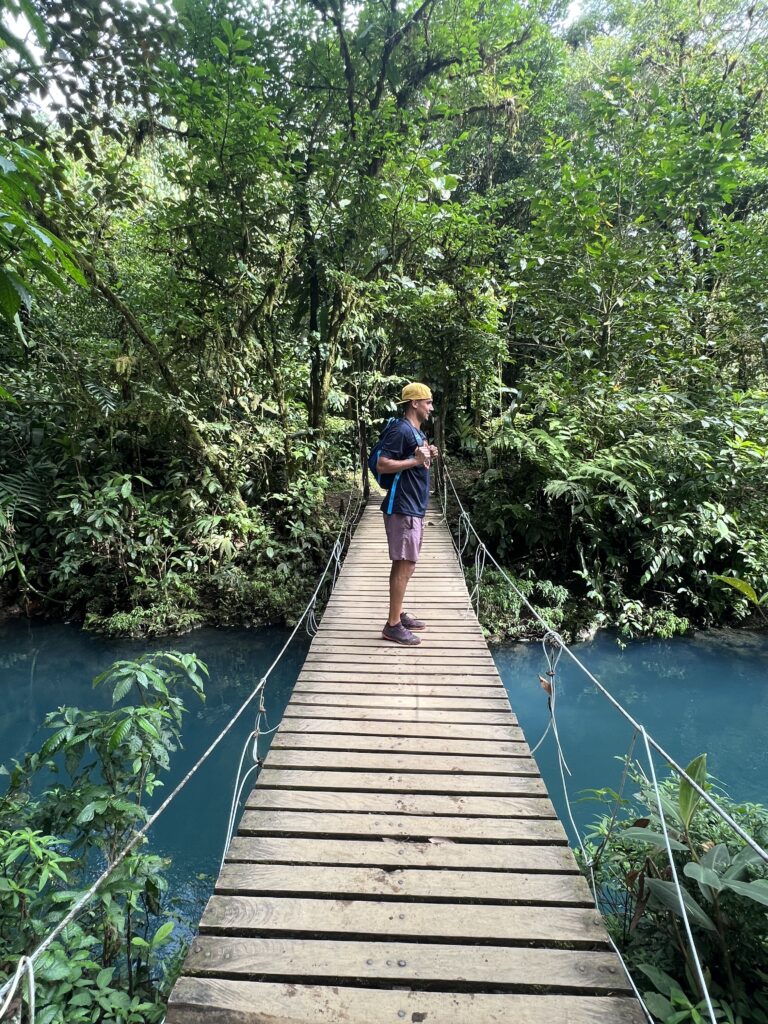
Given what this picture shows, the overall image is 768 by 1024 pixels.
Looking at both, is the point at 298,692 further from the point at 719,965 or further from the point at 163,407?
the point at 163,407

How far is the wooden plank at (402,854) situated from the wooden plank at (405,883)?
0.8 inches

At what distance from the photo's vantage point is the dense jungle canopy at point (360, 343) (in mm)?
5359

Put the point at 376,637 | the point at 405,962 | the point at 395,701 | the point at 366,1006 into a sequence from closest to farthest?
1. the point at 366,1006
2. the point at 405,962
3. the point at 395,701
4. the point at 376,637

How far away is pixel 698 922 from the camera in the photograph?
5.65 feet

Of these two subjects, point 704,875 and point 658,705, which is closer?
point 704,875

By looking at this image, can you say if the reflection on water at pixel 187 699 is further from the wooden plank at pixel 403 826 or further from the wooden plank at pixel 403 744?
the wooden plank at pixel 403 826

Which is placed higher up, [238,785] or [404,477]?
[404,477]

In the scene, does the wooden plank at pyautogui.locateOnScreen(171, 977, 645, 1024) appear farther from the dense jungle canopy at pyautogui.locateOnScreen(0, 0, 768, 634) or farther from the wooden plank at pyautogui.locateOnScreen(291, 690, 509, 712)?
the dense jungle canopy at pyautogui.locateOnScreen(0, 0, 768, 634)

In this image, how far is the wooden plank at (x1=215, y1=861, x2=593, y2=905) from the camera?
1.54 m

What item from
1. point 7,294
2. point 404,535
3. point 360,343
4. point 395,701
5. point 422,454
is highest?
point 360,343

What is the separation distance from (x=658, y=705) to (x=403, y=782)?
3826 mm

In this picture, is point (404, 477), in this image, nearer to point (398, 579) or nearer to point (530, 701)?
point (398, 579)

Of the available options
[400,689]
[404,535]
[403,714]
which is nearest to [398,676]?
[400,689]

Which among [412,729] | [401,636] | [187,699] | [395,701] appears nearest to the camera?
[412,729]
